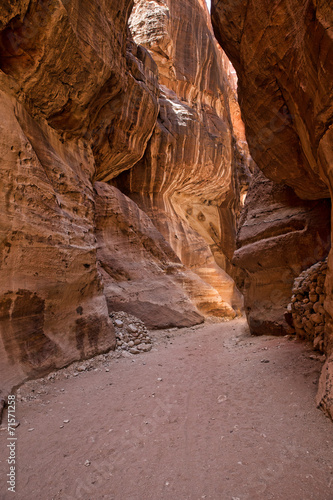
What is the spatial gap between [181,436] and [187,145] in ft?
51.0

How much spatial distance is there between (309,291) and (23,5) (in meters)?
6.74

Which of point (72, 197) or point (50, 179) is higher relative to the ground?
point (50, 179)

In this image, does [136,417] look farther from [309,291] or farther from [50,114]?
[50,114]

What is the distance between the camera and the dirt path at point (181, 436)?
1979 millimetres

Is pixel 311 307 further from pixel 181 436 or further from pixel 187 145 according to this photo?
pixel 187 145

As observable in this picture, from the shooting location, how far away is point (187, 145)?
1616 centimetres

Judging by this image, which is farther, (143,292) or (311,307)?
(143,292)

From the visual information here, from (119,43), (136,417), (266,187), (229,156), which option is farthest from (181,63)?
(136,417)

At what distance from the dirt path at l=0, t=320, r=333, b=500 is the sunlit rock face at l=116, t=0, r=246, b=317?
31.4 ft

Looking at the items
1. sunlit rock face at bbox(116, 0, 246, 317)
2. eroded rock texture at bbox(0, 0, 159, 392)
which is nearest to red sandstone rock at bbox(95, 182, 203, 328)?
eroded rock texture at bbox(0, 0, 159, 392)

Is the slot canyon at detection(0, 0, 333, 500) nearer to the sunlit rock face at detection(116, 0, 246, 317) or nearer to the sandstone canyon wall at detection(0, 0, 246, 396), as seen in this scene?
the sandstone canyon wall at detection(0, 0, 246, 396)

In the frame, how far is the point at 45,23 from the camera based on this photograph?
5156 millimetres

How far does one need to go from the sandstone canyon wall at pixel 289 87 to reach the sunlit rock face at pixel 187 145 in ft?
28.6

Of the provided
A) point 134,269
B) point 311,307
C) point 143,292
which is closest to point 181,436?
point 311,307
